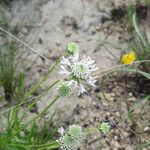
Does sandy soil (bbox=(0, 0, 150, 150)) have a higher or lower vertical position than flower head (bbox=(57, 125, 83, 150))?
higher

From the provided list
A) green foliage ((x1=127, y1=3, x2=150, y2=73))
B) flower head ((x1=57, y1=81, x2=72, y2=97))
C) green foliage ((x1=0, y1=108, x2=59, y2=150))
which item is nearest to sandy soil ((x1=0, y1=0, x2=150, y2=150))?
green foliage ((x1=127, y1=3, x2=150, y2=73))

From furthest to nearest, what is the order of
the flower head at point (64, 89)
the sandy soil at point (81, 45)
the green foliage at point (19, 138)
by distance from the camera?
the sandy soil at point (81, 45)
the green foliage at point (19, 138)
the flower head at point (64, 89)

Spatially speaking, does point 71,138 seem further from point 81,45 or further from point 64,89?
point 81,45

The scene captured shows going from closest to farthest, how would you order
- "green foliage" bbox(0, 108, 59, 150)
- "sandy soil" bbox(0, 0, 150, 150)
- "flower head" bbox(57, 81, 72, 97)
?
"flower head" bbox(57, 81, 72, 97), "green foliage" bbox(0, 108, 59, 150), "sandy soil" bbox(0, 0, 150, 150)

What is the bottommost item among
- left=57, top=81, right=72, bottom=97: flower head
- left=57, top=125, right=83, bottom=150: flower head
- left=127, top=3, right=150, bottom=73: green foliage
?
left=57, top=125, right=83, bottom=150: flower head

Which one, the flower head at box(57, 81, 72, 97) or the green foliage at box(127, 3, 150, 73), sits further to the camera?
the green foliage at box(127, 3, 150, 73)

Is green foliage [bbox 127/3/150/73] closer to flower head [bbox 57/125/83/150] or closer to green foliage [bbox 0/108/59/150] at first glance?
green foliage [bbox 0/108/59/150]

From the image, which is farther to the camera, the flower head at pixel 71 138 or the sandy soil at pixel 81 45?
the sandy soil at pixel 81 45

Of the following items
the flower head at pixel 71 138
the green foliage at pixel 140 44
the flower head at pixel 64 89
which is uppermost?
the green foliage at pixel 140 44

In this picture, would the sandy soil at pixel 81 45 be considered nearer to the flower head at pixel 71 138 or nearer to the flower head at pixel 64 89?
the flower head at pixel 71 138

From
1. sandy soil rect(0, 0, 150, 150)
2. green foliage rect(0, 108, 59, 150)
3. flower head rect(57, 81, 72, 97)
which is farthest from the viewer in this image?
sandy soil rect(0, 0, 150, 150)

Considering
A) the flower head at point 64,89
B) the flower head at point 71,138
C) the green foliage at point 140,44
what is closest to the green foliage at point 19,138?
the flower head at point 71,138

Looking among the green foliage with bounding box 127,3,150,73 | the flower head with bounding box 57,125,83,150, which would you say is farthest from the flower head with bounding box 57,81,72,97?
the green foliage with bounding box 127,3,150,73
